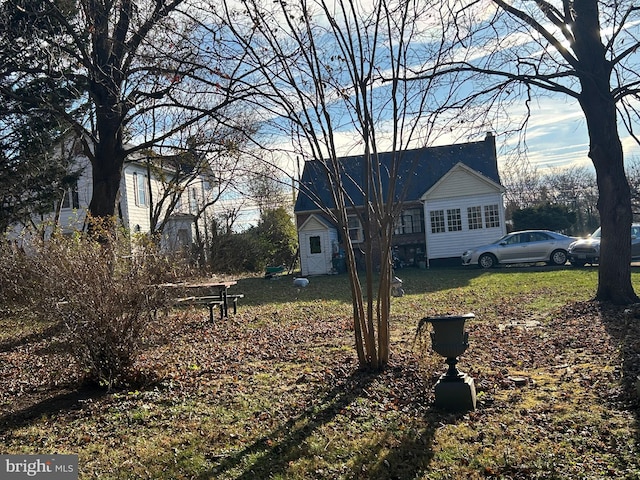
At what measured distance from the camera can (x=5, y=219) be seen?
1400 centimetres

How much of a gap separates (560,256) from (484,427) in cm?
1971

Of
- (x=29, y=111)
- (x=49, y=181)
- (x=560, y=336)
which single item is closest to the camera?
(x=560, y=336)

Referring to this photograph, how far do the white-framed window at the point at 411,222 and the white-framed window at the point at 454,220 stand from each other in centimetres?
177

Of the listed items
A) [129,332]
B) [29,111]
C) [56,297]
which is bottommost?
[129,332]

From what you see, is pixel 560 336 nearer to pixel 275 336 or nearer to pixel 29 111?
pixel 275 336

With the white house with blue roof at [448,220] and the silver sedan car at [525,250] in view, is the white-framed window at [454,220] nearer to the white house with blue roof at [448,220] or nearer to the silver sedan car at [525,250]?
the white house with blue roof at [448,220]

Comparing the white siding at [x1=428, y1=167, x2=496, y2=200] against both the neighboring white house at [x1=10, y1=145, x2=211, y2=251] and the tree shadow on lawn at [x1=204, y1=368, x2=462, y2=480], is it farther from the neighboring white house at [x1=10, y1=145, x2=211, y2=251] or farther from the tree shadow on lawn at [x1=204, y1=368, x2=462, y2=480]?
the tree shadow on lawn at [x1=204, y1=368, x2=462, y2=480]

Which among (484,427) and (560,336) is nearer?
(484,427)

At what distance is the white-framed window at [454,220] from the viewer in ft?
90.3

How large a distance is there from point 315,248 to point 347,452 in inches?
903

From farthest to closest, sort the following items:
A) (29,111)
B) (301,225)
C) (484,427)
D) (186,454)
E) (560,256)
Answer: (301,225)
(560,256)
(29,111)
(484,427)
(186,454)

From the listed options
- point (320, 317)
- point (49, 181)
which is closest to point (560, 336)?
point (320, 317)

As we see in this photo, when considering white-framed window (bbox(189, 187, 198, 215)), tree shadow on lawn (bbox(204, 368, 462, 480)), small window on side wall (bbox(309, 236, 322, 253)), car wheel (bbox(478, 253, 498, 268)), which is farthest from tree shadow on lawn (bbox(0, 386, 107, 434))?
white-framed window (bbox(189, 187, 198, 215))

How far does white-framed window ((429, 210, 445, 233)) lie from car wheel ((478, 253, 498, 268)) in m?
3.79
